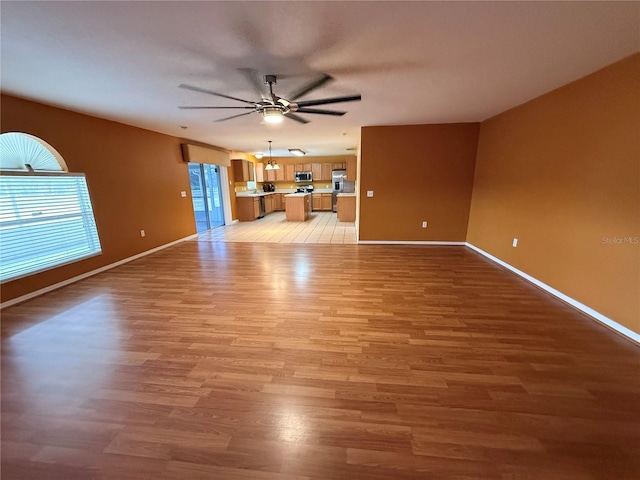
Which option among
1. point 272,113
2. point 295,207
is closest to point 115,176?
point 272,113

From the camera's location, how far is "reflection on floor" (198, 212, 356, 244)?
567 centimetres

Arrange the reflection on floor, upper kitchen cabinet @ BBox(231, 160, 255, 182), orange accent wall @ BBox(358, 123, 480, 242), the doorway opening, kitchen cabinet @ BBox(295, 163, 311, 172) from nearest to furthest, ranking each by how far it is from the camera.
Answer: orange accent wall @ BBox(358, 123, 480, 242), the reflection on floor, the doorway opening, upper kitchen cabinet @ BBox(231, 160, 255, 182), kitchen cabinet @ BBox(295, 163, 311, 172)

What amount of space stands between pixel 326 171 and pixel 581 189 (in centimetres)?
806

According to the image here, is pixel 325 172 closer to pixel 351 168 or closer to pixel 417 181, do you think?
pixel 351 168

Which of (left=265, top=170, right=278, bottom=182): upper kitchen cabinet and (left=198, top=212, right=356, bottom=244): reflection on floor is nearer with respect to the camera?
(left=198, top=212, right=356, bottom=244): reflection on floor

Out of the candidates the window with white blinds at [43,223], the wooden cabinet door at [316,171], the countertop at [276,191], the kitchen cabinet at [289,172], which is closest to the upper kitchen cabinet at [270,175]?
the kitchen cabinet at [289,172]

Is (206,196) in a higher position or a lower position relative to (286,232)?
higher

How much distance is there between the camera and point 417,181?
4.79m

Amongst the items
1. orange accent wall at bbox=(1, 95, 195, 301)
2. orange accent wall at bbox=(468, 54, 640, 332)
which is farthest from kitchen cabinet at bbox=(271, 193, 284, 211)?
orange accent wall at bbox=(468, 54, 640, 332)

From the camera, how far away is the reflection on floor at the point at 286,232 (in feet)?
18.6

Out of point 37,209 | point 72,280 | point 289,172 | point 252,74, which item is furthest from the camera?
point 289,172

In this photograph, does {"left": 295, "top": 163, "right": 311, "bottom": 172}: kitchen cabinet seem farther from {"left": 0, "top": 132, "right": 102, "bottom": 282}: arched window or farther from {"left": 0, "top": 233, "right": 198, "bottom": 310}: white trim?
{"left": 0, "top": 132, "right": 102, "bottom": 282}: arched window

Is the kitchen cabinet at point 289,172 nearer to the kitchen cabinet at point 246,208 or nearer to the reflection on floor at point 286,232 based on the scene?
the kitchen cabinet at point 246,208

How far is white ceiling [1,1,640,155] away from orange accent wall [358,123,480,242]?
4.91 feet
